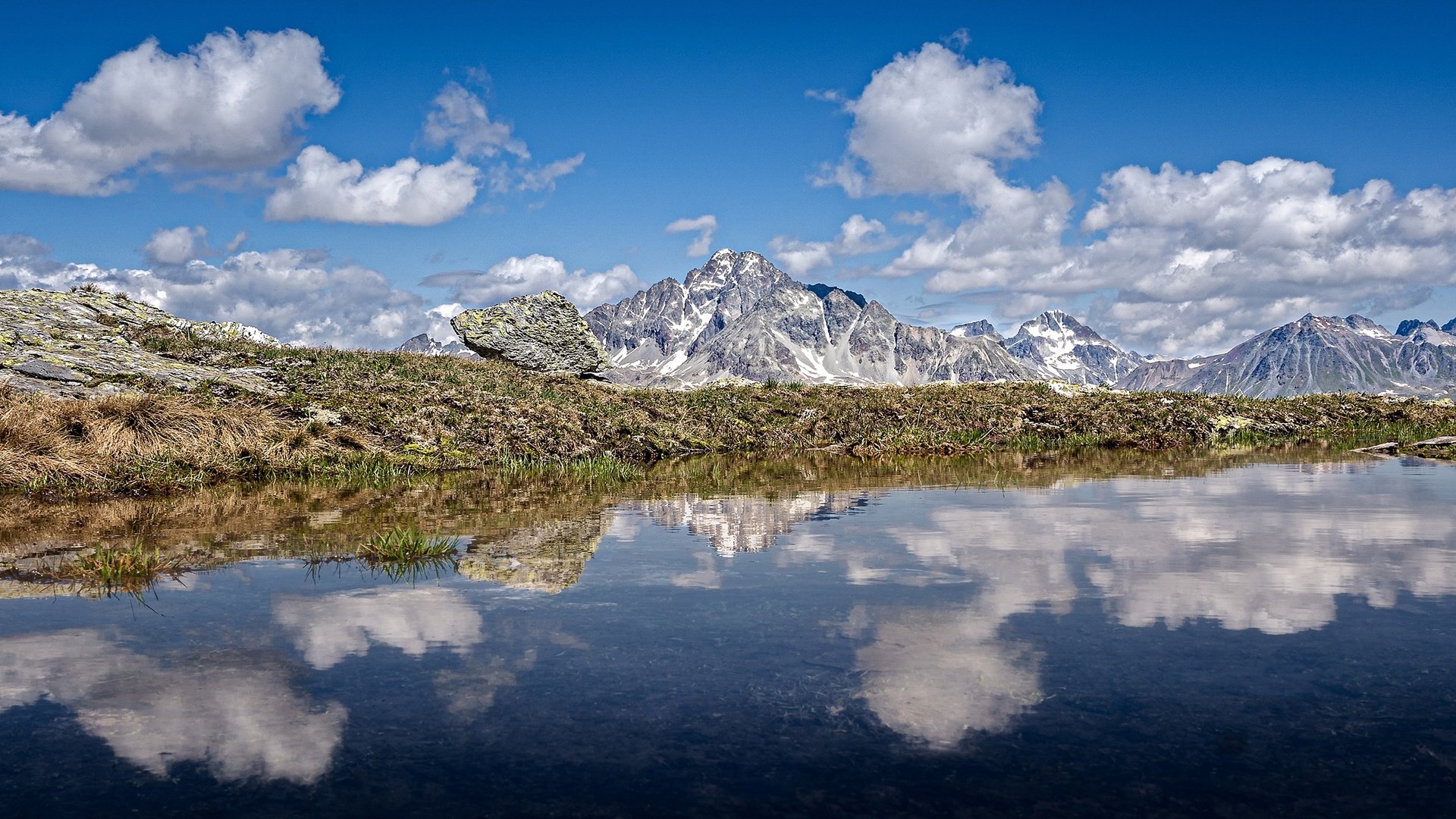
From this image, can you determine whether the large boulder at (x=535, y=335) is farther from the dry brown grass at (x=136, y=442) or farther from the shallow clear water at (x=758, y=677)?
the shallow clear water at (x=758, y=677)

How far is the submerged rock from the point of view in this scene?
23188mm

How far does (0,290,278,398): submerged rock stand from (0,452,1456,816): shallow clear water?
45.2ft

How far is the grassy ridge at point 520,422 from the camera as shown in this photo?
1858 centimetres

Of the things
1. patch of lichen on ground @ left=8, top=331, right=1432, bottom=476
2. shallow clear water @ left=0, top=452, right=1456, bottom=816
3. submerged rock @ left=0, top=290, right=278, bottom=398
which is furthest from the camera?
patch of lichen on ground @ left=8, top=331, right=1432, bottom=476

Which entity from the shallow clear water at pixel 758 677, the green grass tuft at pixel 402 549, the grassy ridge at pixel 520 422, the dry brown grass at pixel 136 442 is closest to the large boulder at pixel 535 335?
the grassy ridge at pixel 520 422

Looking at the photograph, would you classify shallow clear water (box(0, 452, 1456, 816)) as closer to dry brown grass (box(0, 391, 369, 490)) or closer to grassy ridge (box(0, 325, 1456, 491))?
dry brown grass (box(0, 391, 369, 490))

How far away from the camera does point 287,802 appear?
169 inches

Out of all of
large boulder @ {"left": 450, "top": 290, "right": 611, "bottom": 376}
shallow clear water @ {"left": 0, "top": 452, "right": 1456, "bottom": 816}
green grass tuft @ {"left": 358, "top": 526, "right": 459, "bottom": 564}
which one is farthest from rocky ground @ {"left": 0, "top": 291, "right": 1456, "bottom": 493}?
green grass tuft @ {"left": 358, "top": 526, "right": 459, "bottom": 564}

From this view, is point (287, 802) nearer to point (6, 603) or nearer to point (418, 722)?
point (418, 722)

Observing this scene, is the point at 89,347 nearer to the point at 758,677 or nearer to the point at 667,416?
the point at 667,416

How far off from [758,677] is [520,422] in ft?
67.3

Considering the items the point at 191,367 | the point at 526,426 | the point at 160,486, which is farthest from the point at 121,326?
the point at 160,486

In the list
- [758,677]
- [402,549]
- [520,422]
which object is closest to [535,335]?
[520,422]

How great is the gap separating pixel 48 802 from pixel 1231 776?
5483 mm
